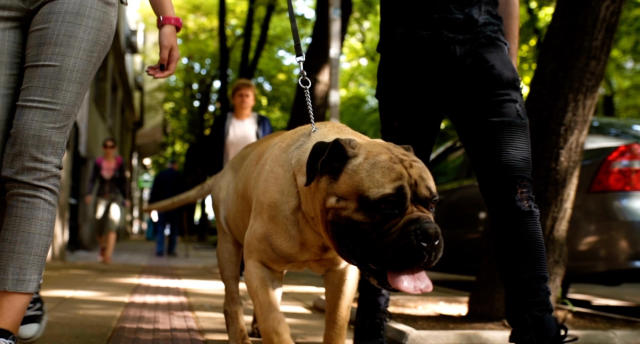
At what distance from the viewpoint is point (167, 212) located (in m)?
17.7

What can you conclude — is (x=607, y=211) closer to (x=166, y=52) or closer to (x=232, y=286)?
A: (x=232, y=286)

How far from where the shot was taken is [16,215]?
112 inches

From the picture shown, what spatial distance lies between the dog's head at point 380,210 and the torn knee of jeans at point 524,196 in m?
0.44

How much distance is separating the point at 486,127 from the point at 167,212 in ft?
49.2

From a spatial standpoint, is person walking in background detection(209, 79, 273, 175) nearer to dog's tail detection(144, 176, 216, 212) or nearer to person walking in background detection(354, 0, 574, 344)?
dog's tail detection(144, 176, 216, 212)

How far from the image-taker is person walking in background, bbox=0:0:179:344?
2824 millimetres

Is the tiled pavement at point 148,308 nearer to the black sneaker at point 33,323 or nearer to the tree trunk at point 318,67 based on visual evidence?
the black sneaker at point 33,323

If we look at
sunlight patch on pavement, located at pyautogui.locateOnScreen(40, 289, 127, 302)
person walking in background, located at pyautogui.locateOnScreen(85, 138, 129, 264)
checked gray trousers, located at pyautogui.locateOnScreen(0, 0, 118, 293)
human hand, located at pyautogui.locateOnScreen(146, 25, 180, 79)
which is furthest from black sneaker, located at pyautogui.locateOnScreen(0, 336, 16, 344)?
person walking in background, located at pyautogui.locateOnScreen(85, 138, 129, 264)

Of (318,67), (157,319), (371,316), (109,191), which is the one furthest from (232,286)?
(109,191)

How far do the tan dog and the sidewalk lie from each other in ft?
3.62

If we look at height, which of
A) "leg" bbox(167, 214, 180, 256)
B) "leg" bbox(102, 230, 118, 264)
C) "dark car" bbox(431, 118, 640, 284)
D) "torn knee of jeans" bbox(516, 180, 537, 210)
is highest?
"torn knee of jeans" bbox(516, 180, 537, 210)

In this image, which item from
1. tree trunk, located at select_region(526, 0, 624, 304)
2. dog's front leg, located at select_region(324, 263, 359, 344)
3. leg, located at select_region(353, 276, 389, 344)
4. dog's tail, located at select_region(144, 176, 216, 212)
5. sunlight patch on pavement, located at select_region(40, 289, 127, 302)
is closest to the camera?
dog's front leg, located at select_region(324, 263, 359, 344)

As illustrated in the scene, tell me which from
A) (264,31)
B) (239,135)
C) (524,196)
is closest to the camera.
Result: (524,196)

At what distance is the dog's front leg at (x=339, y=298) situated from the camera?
3.41 meters
